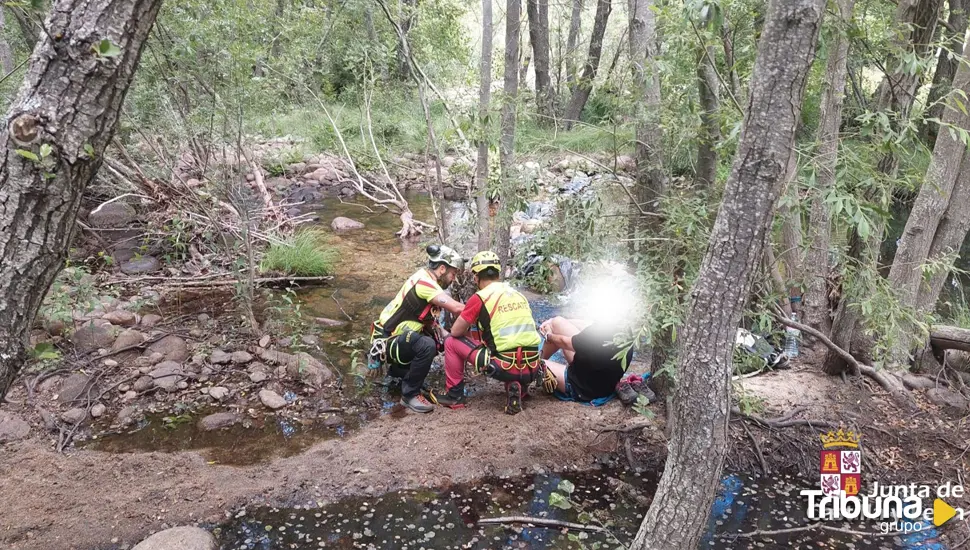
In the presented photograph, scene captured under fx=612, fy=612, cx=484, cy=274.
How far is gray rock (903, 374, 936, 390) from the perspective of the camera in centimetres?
454

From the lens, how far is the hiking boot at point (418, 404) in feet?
14.7

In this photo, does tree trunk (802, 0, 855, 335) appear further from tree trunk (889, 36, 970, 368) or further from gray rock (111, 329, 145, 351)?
gray rock (111, 329, 145, 351)

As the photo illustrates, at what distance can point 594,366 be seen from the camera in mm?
4340

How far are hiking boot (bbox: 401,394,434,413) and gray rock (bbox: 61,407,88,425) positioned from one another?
2.14 m

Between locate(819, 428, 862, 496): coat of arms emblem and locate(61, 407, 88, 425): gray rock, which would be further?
locate(61, 407, 88, 425): gray rock

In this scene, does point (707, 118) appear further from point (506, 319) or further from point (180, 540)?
point (180, 540)

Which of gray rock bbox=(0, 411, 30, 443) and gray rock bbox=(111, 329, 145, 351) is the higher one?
gray rock bbox=(111, 329, 145, 351)

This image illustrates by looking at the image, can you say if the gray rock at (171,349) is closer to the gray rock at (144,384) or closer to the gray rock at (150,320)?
the gray rock at (144,384)

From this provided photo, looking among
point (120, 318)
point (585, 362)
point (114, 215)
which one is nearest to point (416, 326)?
point (585, 362)

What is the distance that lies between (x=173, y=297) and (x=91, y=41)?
5.27 metres

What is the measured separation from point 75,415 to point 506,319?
2980 mm

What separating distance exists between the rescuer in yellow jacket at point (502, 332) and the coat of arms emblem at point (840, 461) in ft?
6.46

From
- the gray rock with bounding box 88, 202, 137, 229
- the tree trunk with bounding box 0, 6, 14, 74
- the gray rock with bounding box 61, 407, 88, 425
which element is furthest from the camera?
the gray rock with bounding box 88, 202, 137, 229

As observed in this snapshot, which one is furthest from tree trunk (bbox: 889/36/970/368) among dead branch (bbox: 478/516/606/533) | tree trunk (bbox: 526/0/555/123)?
tree trunk (bbox: 526/0/555/123)
